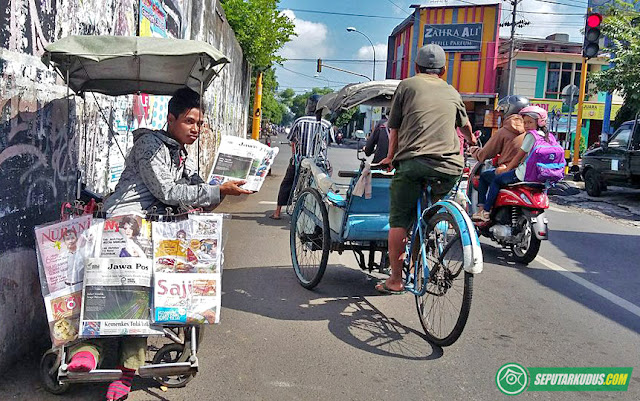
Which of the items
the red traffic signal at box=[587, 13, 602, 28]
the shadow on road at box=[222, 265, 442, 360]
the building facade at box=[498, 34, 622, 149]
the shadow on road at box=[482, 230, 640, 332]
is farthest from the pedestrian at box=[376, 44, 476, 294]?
the building facade at box=[498, 34, 622, 149]

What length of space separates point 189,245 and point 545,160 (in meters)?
4.67

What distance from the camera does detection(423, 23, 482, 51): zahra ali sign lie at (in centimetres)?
3941

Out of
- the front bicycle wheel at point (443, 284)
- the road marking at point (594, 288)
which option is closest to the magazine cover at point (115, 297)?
the front bicycle wheel at point (443, 284)

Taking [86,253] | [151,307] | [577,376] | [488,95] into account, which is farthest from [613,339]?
[488,95]

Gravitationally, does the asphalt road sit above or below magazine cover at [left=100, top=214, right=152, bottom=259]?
below

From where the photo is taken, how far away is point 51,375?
9.96 feet

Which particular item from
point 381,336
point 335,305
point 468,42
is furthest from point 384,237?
point 468,42

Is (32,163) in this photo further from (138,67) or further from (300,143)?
(300,143)

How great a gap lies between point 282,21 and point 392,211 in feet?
52.0

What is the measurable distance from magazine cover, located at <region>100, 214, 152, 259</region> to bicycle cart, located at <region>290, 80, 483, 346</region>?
193 cm

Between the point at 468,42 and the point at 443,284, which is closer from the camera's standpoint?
the point at 443,284

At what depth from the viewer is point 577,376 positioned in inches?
143

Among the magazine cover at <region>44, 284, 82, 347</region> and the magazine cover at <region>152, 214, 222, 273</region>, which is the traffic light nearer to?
the magazine cover at <region>152, 214, 222, 273</region>

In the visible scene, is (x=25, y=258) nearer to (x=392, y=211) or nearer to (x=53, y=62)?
(x=53, y=62)
